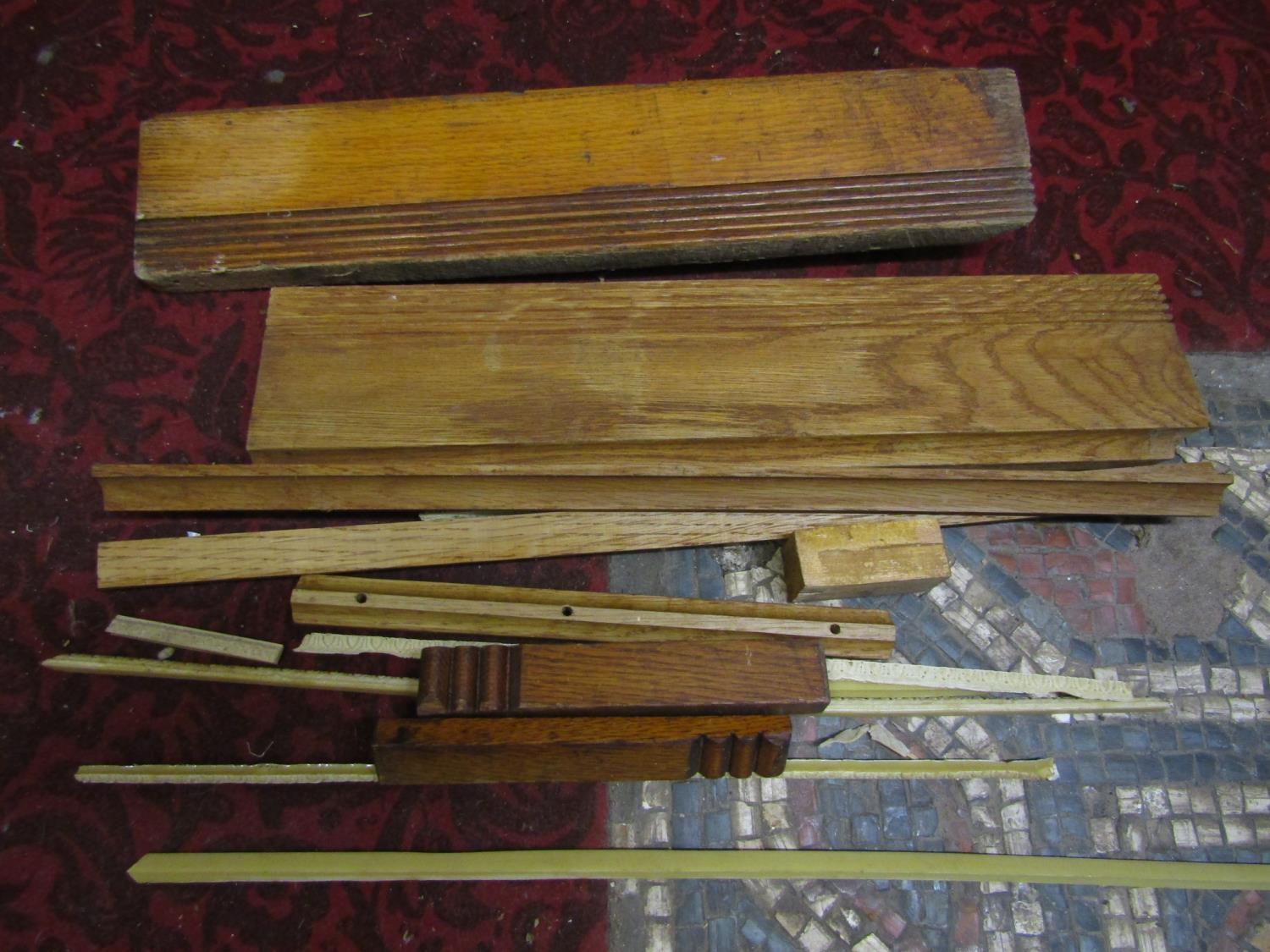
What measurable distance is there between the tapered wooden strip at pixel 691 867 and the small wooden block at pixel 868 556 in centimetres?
44

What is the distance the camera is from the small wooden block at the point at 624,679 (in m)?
1.39

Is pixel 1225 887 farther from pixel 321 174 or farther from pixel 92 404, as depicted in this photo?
pixel 92 404

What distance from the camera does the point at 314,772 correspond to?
5.03 feet

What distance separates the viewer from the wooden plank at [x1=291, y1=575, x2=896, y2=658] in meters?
1.51

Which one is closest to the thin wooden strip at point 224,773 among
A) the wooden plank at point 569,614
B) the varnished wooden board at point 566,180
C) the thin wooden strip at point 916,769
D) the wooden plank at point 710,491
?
the wooden plank at point 569,614

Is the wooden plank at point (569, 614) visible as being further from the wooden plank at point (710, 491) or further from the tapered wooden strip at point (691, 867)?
the tapered wooden strip at point (691, 867)

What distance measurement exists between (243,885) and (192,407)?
2.74 ft

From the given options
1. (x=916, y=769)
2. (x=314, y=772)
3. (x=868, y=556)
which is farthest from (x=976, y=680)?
(x=314, y=772)

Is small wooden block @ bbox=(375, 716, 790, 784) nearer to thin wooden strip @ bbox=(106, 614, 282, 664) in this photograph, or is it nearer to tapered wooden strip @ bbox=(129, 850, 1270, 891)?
tapered wooden strip @ bbox=(129, 850, 1270, 891)

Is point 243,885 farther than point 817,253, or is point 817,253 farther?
point 817,253

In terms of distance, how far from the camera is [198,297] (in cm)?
184

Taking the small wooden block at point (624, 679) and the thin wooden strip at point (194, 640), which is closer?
the small wooden block at point (624, 679)

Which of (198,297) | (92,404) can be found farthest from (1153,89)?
(92,404)

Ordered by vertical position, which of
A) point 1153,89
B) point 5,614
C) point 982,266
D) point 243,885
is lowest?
point 243,885
